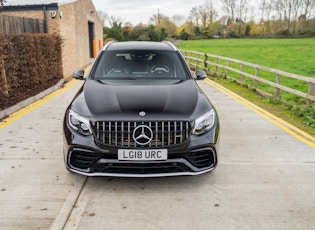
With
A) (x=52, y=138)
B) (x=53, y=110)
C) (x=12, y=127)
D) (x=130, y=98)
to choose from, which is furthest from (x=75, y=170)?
(x=53, y=110)

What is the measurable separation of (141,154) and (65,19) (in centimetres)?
1286

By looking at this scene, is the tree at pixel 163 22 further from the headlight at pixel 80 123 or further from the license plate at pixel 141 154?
the license plate at pixel 141 154

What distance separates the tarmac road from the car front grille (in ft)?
2.02

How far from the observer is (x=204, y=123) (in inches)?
151

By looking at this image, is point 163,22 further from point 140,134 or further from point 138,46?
point 140,134

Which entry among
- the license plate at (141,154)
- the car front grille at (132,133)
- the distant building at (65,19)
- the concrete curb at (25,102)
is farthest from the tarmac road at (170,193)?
the distant building at (65,19)

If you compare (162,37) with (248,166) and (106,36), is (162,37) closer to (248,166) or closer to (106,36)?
(106,36)

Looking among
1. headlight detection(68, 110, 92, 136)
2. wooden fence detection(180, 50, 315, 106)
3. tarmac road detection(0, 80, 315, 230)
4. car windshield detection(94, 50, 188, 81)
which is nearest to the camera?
tarmac road detection(0, 80, 315, 230)

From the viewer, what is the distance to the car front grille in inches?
141

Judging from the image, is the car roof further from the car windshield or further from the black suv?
the black suv

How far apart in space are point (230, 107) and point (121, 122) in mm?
5480

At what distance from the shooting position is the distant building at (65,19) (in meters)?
13.7

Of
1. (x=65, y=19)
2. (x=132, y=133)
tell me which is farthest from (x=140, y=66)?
(x=65, y=19)

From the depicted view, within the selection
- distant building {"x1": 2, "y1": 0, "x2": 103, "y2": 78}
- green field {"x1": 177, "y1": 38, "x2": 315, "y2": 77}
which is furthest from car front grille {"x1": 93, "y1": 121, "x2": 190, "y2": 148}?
green field {"x1": 177, "y1": 38, "x2": 315, "y2": 77}
